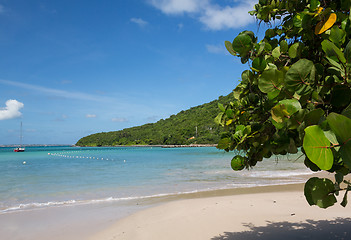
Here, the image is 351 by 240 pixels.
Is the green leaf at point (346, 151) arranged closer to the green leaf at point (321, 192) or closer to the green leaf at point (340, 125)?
the green leaf at point (340, 125)

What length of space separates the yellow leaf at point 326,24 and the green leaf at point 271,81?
1.35 ft

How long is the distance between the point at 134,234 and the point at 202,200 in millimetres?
3928

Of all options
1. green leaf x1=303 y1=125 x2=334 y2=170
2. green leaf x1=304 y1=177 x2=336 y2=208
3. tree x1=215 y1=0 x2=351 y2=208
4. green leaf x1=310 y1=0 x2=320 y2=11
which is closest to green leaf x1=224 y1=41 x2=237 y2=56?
tree x1=215 y1=0 x2=351 y2=208

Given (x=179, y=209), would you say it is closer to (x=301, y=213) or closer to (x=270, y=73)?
(x=301, y=213)

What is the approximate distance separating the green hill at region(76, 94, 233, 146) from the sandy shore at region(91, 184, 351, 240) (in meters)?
64.4

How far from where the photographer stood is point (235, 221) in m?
6.33

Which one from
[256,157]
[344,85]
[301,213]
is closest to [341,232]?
[301,213]

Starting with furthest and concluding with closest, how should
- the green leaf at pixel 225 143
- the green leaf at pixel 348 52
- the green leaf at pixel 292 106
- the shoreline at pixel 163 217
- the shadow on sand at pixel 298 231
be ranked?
the shoreline at pixel 163 217, the shadow on sand at pixel 298 231, the green leaf at pixel 225 143, the green leaf at pixel 292 106, the green leaf at pixel 348 52

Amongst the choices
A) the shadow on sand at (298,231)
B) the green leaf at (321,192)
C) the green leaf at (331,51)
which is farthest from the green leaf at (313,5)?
the shadow on sand at (298,231)

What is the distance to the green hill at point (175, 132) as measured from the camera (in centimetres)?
9932

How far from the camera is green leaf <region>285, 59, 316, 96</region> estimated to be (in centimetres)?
146

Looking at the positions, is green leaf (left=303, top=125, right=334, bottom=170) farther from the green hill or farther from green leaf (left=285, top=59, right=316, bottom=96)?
the green hill

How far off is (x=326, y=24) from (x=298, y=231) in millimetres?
4939

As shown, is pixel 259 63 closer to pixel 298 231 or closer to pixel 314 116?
pixel 314 116
